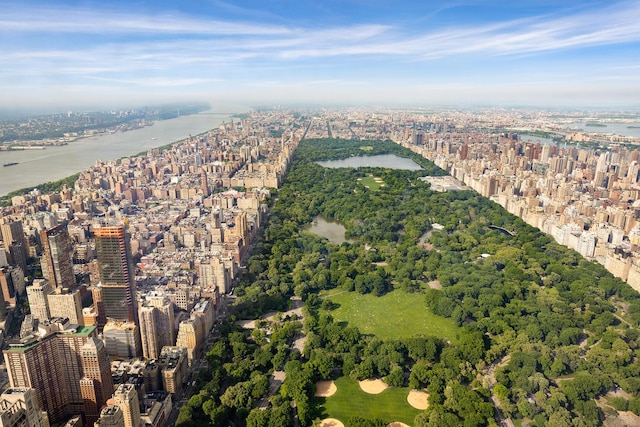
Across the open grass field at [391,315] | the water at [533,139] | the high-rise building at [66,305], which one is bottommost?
the open grass field at [391,315]

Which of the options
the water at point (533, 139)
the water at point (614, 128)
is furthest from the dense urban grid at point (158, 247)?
the water at point (614, 128)

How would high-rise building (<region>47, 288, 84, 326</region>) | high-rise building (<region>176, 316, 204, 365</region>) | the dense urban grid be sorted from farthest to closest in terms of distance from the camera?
high-rise building (<region>47, 288, 84, 326</region>) < high-rise building (<region>176, 316, 204, 365</region>) < the dense urban grid

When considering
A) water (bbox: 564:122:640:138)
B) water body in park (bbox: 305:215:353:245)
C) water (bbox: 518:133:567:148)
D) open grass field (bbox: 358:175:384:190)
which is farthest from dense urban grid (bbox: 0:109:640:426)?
water (bbox: 564:122:640:138)

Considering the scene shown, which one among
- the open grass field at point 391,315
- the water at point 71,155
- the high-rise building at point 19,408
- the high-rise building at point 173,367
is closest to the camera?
the high-rise building at point 19,408

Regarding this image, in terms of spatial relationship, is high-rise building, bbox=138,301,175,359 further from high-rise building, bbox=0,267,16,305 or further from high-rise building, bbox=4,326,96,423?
high-rise building, bbox=0,267,16,305

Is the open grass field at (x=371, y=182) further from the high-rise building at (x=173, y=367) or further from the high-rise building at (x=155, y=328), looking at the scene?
the high-rise building at (x=173, y=367)

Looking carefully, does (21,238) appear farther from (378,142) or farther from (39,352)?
(378,142)
